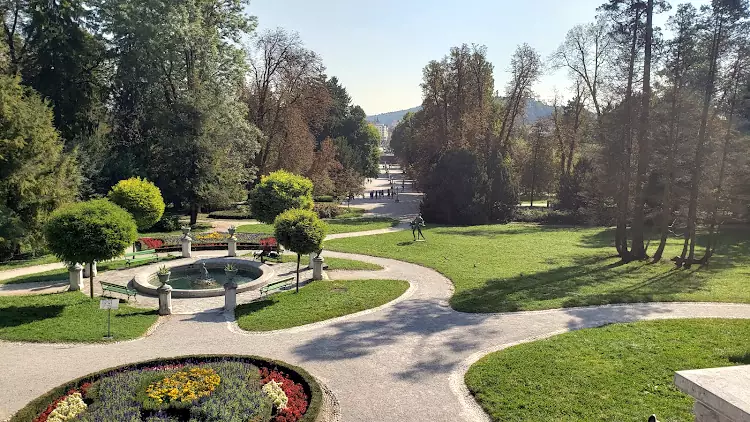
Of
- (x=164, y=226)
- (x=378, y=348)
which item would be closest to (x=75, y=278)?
(x=378, y=348)

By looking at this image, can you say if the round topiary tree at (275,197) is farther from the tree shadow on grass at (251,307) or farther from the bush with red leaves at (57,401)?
the bush with red leaves at (57,401)

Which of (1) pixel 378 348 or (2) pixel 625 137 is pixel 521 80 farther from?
(1) pixel 378 348

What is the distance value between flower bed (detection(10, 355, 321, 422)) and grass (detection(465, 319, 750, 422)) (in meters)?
3.97

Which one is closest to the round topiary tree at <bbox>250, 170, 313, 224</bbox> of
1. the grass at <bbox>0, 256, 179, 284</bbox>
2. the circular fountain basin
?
the circular fountain basin

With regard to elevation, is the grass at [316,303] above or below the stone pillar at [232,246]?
below

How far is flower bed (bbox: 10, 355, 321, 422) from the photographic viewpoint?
8867 millimetres

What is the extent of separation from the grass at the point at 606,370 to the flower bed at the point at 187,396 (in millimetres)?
3970

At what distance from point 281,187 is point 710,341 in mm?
19095

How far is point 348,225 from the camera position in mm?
35625

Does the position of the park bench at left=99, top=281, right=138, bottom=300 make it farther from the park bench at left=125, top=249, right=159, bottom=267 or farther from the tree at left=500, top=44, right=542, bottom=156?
the tree at left=500, top=44, right=542, bottom=156

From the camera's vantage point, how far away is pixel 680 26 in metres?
21.2

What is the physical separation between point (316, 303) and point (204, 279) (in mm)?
5993

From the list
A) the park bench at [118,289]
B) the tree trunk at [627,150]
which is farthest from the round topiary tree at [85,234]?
the tree trunk at [627,150]

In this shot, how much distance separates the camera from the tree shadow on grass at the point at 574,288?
16.3 m
